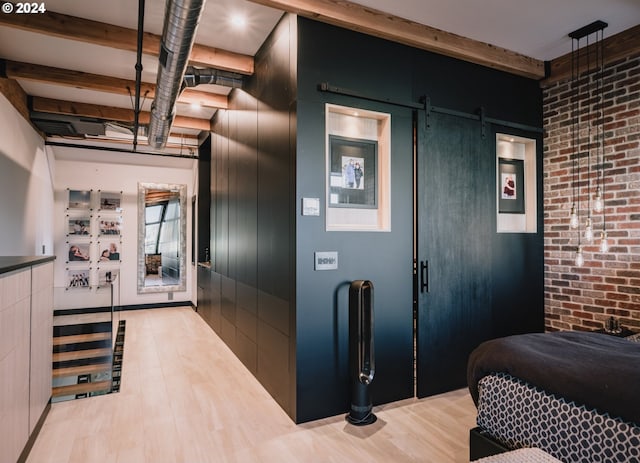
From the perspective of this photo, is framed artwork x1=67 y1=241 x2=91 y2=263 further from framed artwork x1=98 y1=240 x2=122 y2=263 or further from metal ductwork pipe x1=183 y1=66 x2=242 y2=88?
metal ductwork pipe x1=183 y1=66 x2=242 y2=88

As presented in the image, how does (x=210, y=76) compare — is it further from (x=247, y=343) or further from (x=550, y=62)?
(x=550, y=62)

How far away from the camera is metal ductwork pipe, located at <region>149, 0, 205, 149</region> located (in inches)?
88.4

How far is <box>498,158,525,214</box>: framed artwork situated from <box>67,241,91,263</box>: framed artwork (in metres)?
6.96

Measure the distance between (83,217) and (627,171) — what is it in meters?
8.04

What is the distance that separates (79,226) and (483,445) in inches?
289

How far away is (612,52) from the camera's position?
3488mm

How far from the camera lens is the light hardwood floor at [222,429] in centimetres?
243

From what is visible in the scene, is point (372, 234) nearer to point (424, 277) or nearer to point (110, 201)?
point (424, 277)

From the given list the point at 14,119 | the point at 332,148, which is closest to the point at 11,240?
the point at 14,119

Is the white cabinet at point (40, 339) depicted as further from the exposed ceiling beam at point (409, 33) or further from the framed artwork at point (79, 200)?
the framed artwork at point (79, 200)

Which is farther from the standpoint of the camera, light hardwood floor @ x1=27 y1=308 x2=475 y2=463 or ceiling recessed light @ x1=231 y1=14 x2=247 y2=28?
ceiling recessed light @ x1=231 y1=14 x2=247 y2=28

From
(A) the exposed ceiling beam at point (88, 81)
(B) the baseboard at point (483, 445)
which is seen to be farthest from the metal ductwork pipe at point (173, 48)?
(B) the baseboard at point (483, 445)

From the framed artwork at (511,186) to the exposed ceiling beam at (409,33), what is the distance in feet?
3.15

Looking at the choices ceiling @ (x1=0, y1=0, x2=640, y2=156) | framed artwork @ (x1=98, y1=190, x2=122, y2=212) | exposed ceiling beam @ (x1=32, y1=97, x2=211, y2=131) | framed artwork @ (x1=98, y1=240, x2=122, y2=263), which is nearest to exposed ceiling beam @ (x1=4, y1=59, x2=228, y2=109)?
ceiling @ (x1=0, y1=0, x2=640, y2=156)
